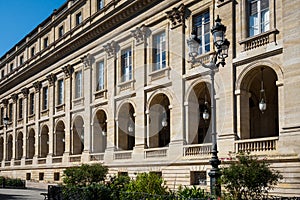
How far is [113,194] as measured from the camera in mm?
17312

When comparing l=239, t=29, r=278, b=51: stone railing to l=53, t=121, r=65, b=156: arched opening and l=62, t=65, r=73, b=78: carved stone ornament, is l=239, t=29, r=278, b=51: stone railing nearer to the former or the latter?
l=62, t=65, r=73, b=78: carved stone ornament

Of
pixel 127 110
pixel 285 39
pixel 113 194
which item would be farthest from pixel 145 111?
pixel 113 194

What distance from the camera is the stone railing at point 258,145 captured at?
21.5 meters

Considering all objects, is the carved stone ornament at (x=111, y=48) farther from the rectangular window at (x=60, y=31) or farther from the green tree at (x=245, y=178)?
the green tree at (x=245, y=178)

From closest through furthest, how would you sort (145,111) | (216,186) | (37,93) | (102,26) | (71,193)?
1. (216,186)
2. (71,193)
3. (145,111)
4. (102,26)
5. (37,93)

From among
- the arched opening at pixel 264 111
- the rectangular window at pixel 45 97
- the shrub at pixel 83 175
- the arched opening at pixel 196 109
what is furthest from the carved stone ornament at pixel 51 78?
the arched opening at pixel 264 111

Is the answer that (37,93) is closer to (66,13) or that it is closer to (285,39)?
(66,13)

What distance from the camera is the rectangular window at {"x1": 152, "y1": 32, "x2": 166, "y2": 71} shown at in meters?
30.6

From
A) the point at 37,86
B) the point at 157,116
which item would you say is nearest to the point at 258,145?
the point at 157,116

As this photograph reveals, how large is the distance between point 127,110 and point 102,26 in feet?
22.7

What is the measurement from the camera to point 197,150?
26.2m

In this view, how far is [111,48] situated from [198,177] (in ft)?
45.7

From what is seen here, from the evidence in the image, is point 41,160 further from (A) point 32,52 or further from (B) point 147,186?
(B) point 147,186

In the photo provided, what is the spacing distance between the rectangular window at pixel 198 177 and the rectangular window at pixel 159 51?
748 cm
